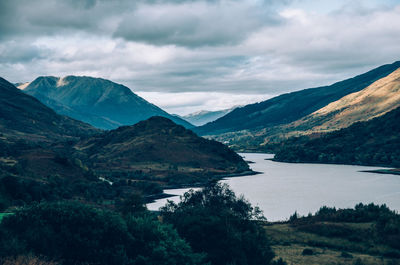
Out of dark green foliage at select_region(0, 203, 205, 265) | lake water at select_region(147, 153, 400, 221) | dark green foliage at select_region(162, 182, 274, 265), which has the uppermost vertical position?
dark green foliage at select_region(0, 203, 205, 265)

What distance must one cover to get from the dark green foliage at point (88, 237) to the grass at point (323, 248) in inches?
911

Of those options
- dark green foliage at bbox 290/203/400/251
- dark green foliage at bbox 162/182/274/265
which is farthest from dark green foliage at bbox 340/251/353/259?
dark green foliage at bbox 162/182/274/265

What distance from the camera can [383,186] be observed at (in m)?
157

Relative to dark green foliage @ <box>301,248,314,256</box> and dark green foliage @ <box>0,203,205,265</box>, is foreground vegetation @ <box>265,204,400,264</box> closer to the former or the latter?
dark green foliage @ <box>301,248,314,256</box>

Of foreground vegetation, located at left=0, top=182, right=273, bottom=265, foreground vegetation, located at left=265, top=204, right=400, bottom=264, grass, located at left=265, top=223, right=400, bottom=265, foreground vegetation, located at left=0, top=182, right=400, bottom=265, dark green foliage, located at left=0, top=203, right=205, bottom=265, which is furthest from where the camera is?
foreground vegetation, located at left=265, top=204, right=400, bottom=264

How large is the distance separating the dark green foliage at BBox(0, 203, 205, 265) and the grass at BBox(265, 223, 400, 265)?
2314 cm

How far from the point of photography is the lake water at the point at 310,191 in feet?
399

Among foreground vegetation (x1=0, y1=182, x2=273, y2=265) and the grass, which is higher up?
foreground vegetation (x1=0, y1=182, x2=273, y2=265)

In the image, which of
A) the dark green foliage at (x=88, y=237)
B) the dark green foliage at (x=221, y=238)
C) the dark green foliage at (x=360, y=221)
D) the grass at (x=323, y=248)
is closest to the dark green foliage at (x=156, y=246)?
the dark green foliage at (x=88, y=237)

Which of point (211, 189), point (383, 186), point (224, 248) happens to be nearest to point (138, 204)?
point (211, 189)

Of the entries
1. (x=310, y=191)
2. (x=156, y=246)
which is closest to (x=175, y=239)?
(x=156, y=246)

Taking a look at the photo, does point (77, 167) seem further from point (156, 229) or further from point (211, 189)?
point (156, 229)

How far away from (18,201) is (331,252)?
200 ft

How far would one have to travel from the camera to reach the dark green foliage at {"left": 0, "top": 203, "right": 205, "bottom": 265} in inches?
1350
